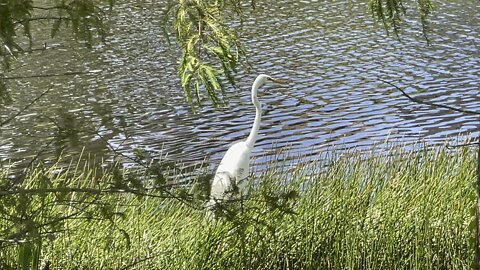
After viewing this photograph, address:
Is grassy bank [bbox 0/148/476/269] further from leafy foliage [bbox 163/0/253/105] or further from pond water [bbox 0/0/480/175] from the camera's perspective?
pond water [bbox 0/0/480/175]

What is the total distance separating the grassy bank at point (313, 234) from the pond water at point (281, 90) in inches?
107

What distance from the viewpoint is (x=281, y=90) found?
34.0 ft

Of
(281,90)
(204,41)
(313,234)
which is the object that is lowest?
(281,90)

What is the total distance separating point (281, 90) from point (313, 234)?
6785 mm

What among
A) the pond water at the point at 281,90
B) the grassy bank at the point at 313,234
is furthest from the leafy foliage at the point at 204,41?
the pond water at the point at 281,90

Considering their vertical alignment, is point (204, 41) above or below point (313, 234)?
above

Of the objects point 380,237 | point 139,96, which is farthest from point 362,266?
point 139,96

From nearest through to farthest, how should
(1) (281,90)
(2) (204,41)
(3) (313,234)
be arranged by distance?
(2) (204,41)
(3) (313,234)
(1) (281,90)

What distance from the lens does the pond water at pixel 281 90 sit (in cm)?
855

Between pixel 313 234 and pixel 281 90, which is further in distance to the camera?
pixel 281 90

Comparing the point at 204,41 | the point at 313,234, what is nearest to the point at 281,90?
the point at 313,234

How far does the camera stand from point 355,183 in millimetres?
3971

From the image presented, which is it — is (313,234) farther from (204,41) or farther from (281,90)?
(281,90)

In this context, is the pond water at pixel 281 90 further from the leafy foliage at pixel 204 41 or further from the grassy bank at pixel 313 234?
the leafy foliage at pixel 204 41
